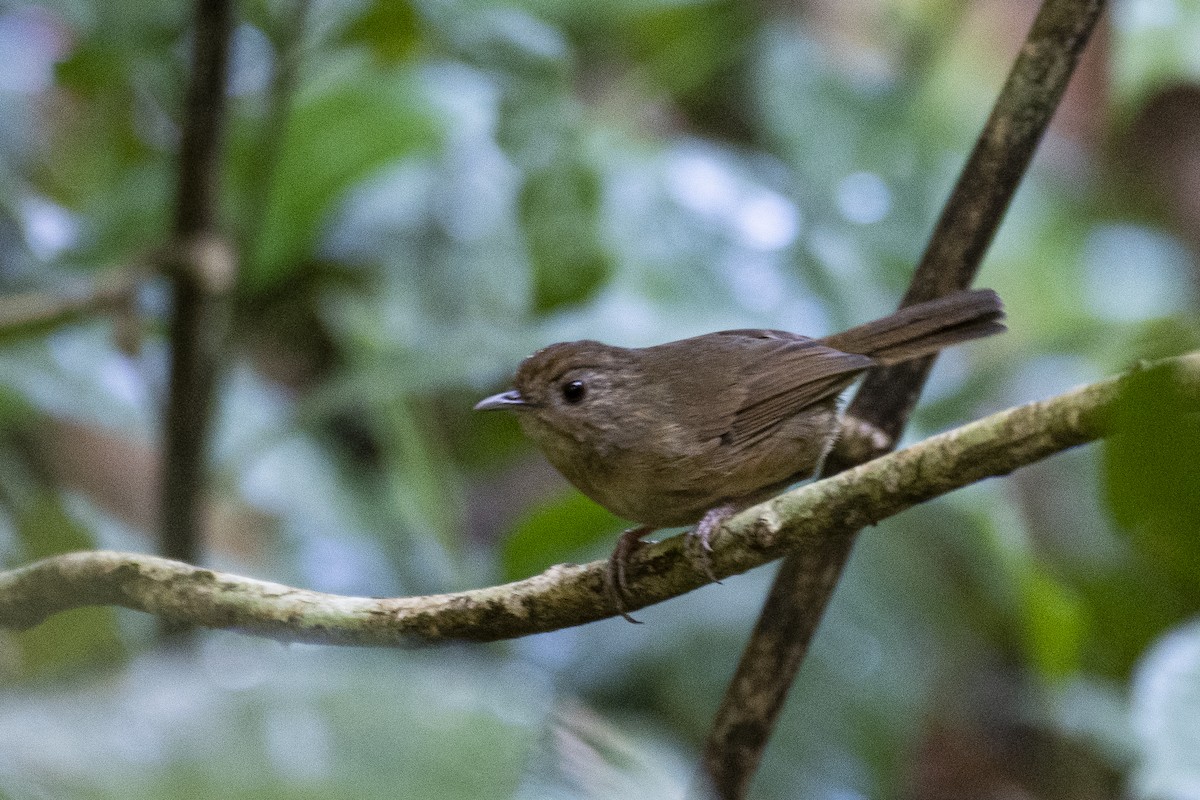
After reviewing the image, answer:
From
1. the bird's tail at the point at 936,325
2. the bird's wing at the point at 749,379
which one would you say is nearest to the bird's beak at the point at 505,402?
the bird's wing at the point at 749,379

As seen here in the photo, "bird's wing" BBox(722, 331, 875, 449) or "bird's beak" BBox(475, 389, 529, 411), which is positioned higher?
"bird's beak" BBox(475, 389, 529, 411)

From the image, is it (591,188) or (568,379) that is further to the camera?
(591,188)

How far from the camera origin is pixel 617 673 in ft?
11.2

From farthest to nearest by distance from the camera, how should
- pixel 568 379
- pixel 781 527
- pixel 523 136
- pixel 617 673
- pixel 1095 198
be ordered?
pixel 1095 198 < pixel 617 673 < pixel 523 136 < pixel 568 379 < pixel 781 527

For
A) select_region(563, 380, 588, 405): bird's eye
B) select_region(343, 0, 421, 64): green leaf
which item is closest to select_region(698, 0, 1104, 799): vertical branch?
select_region(563, 380, 588, 405): bird's eye

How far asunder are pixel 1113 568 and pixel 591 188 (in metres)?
2.00

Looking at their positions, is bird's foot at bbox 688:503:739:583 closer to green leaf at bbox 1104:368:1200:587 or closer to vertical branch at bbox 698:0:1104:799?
vertical branch at bbox 698:0:1104:799

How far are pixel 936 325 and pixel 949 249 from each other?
15 centimetres

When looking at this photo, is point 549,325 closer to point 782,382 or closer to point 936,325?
point 782,382

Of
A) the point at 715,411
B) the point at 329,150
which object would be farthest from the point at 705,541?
the point at 329,150

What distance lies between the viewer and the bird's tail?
7.14ft

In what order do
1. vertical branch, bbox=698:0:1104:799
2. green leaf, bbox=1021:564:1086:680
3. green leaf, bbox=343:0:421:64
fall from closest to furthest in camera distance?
vertical branch, bbox=698:0:1104:799, green leaf, bbox=1021:564:1086:680, green leaf, bbox=343:0:421:64

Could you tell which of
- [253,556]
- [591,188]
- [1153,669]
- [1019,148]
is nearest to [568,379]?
[591,188]

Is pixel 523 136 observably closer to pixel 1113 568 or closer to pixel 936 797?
pixel 1113 568
